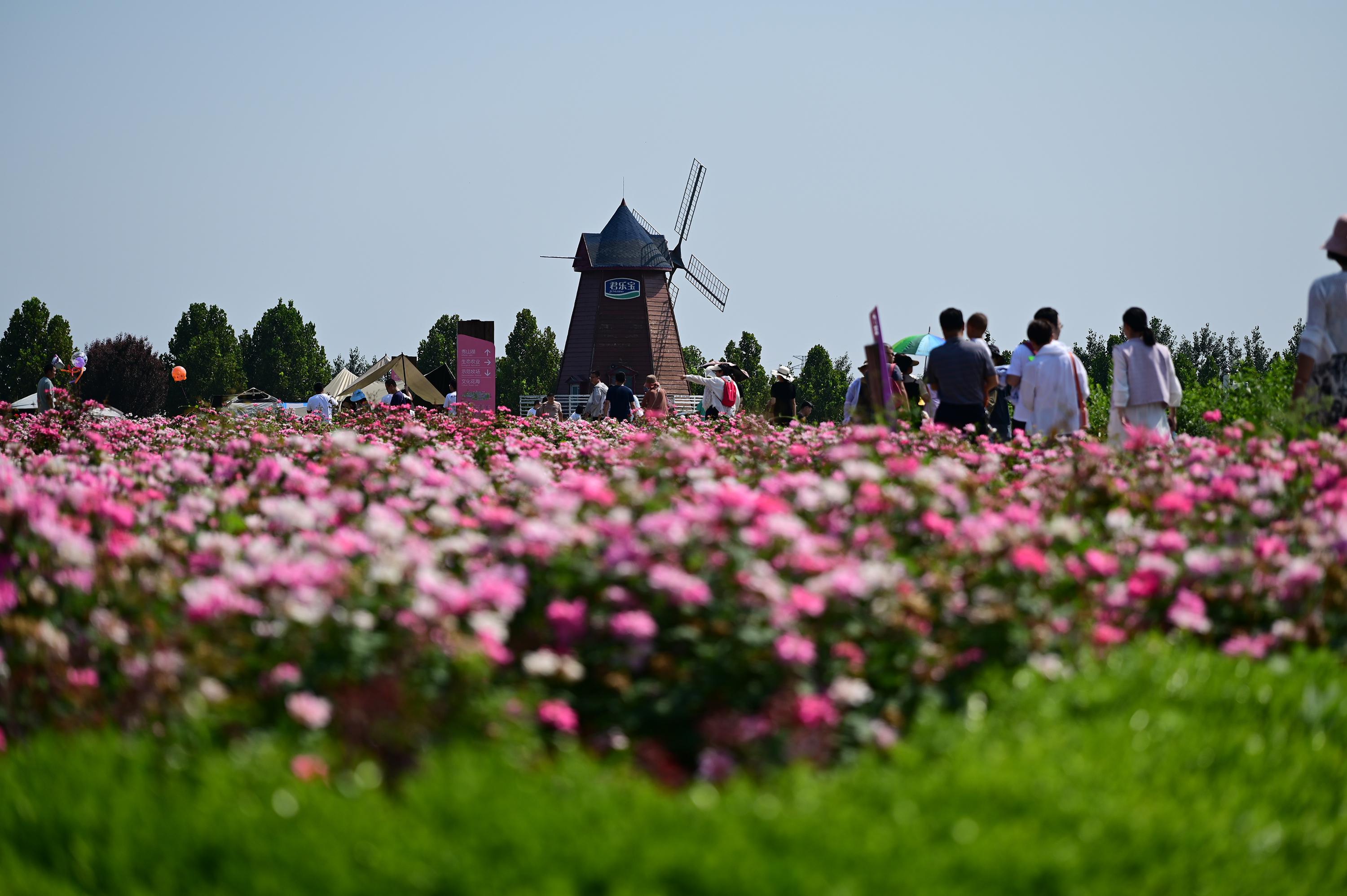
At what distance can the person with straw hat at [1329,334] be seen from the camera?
690cm

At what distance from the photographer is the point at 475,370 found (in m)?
21.9

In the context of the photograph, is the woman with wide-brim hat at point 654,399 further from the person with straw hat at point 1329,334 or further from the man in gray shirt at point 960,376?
the person with straw hat at point 1329,334

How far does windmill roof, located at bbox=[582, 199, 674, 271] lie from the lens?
4810cm

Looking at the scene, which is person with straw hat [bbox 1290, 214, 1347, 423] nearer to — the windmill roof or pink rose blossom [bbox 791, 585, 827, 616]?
pink rose blossom [bbox 791, 585, 827, 616]

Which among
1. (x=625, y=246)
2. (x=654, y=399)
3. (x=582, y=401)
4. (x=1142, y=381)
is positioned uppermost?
(x=625, y=246)

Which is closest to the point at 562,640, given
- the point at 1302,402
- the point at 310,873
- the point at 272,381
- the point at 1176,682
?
the point at 310,873

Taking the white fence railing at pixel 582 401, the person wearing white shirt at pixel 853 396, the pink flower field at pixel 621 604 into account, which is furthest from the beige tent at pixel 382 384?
the pink flower field at pixel 621 604

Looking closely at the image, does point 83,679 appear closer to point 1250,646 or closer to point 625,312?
point 1250,646

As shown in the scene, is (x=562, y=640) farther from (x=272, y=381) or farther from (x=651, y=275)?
(x=272, y=381)

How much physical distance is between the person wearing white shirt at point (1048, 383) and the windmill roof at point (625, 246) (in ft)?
127

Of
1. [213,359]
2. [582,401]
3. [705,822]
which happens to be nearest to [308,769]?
[705,822]

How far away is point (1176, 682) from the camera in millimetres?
3410

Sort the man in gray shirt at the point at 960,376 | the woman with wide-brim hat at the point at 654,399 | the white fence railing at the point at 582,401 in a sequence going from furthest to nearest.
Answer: the white fence railing at the point at 582,401
the woman with wide-brim hat at the point at 654,399
the man in gray shirt at the point at 960,376

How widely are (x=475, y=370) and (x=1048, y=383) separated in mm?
13800
